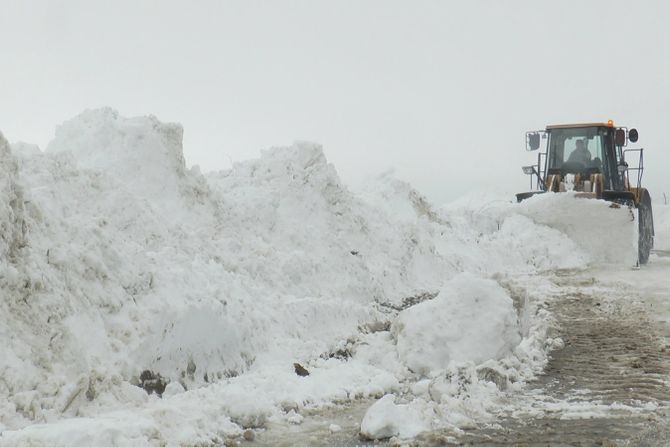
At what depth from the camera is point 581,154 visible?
52.5 ft

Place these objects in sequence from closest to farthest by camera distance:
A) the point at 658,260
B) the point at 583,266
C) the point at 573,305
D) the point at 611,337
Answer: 1. the point at 611,337
2. the point at 573,305
3. the point at 583,266
4. the point at 658,260

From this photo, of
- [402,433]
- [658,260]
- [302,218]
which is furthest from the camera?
[658,260]

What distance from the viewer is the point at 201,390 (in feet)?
15.8

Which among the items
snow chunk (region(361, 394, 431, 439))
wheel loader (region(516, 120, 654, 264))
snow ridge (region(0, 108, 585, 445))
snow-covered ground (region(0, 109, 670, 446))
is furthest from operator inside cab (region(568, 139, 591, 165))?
snow chunk (region(361, 394, 431, 439))

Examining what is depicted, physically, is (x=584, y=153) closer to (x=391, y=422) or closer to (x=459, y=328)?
(x=459, y=328)

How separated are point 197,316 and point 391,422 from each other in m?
1.84

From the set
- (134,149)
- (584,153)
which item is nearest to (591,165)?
(584,153)

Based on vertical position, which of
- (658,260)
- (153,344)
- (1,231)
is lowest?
(658,260)

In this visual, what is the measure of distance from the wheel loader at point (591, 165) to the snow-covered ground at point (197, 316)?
19.4ft

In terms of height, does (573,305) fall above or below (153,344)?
below

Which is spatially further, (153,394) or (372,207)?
(372,207)

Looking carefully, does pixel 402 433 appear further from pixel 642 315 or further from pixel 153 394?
pixel 642 315

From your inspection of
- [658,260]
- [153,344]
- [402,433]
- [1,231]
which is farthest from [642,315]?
[658,260]

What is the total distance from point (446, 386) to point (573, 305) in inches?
194
